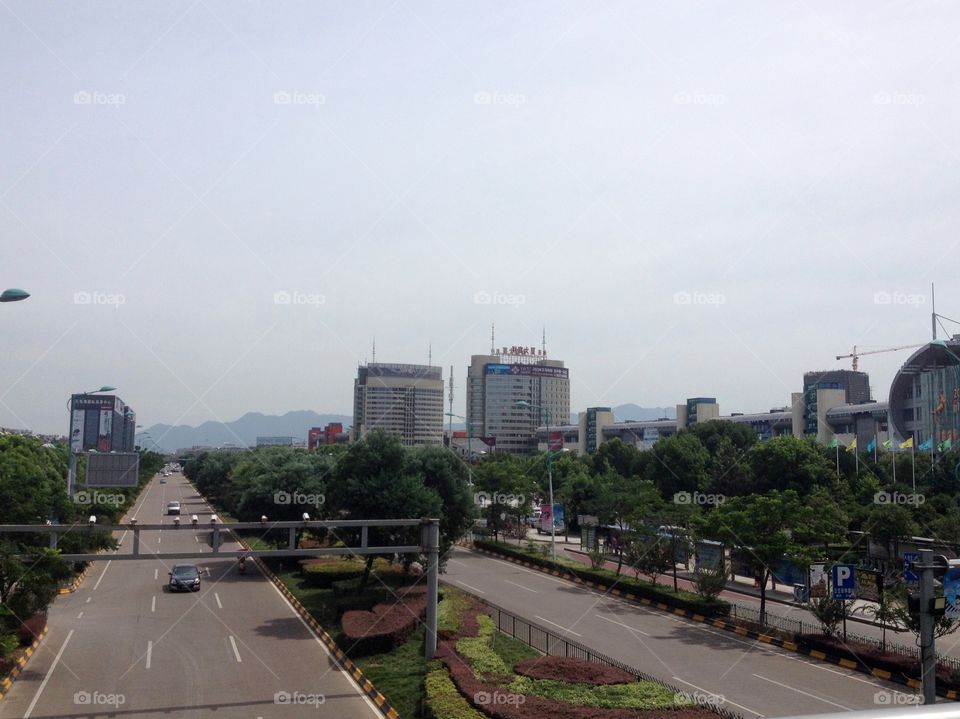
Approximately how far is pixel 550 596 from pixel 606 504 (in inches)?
233

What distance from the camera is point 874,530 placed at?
1265 inches

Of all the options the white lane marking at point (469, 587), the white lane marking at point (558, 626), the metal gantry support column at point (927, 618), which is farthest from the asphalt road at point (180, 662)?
the metal gantry support column at point (927, 618)

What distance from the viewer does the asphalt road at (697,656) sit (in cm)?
1859

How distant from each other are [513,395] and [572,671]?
154228mm

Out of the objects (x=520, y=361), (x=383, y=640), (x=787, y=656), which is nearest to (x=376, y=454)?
(x=383, y=640)

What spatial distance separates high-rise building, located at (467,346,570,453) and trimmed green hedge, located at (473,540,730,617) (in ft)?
406

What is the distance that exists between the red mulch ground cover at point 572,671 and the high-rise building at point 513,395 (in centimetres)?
14617

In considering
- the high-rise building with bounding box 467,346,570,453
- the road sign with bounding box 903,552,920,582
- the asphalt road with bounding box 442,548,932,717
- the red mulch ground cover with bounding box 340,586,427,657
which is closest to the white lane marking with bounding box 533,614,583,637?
the asphalt road with bounding box 442,548,932,717

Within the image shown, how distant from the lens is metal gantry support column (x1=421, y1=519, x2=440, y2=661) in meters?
21.5

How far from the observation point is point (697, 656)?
75.3 ft

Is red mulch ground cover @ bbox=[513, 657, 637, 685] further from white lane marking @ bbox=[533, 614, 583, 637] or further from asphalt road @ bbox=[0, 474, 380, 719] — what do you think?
white lane marking @ bbox=[533, 614, 583, 637]

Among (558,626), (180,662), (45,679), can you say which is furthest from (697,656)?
(45,679)

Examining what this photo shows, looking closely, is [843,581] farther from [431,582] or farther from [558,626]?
[431,582]

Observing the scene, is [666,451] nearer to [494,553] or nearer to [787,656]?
[494,553]
